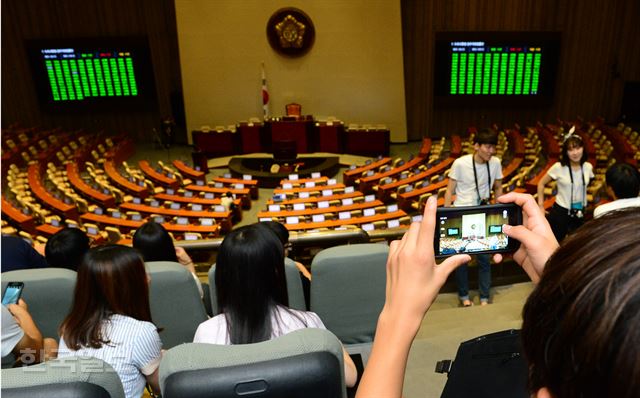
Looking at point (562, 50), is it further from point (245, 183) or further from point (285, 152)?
point (245, 183)

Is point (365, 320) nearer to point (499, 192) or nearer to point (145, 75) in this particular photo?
point (499, 192)

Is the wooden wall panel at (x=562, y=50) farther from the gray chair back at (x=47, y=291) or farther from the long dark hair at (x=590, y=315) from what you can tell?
the long dark hair at (x=590, y=315)

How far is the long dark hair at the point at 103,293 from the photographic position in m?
1.76

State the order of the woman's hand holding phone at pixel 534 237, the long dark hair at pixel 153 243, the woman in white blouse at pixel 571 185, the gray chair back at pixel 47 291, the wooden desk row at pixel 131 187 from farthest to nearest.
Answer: the wooden desk row at pixel 131 187 < the woman in white blouse at pixel 571 185 < the long dark hair at pixel 153 243 < the gray chair back at pixel 47 291 < the woman's hand holding phone at pixel 534 237

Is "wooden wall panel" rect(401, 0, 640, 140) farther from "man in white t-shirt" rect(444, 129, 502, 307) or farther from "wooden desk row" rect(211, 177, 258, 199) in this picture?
"man in white t-shirt" rect(444, 129, 502, 307)

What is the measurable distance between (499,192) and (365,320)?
209 cm

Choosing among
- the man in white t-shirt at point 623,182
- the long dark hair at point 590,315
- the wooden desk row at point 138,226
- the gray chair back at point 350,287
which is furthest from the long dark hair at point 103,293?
the wooden desk row at point 138,226

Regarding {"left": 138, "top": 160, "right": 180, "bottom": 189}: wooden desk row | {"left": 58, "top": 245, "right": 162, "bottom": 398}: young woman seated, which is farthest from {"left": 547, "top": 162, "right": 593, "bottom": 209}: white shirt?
{"left": 138, "top": 160, "right": 180, "bottom": 189}: wooden desk row

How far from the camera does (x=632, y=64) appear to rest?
14.3m

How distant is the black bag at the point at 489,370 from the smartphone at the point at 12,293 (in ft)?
6.04

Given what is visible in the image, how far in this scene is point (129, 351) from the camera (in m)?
1.74

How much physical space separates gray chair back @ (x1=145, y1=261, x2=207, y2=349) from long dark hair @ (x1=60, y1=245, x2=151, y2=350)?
0.41m

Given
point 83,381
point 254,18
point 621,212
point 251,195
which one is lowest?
point 251,195

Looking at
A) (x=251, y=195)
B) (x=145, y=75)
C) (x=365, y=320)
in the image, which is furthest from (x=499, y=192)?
(x=145, y=75)
